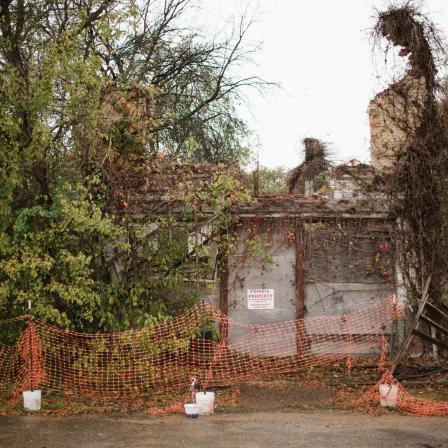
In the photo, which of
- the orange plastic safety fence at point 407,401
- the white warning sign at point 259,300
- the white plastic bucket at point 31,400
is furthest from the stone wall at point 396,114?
the white plastic bucket at point 31,400

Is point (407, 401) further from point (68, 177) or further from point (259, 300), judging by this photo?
point (68, 177)

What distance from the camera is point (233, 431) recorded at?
7422mm

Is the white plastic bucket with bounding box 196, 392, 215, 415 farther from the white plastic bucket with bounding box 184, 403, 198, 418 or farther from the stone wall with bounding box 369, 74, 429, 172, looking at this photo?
the stone wall with bounding box 369, 74, 429, 172

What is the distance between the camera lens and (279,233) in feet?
38.5

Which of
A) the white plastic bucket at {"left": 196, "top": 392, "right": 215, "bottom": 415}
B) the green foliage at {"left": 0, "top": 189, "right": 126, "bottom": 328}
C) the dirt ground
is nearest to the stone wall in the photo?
the green foliage at {"left": 0, "top": 189, "right": 126, "bottom": 328}

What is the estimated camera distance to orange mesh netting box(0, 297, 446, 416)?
9688 millimetres

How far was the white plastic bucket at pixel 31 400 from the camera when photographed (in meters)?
8.55

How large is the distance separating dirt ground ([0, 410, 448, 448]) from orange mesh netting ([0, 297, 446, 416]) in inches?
57.2

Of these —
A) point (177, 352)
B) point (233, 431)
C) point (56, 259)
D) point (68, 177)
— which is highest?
point (68, 177)

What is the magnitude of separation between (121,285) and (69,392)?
1.80 meters

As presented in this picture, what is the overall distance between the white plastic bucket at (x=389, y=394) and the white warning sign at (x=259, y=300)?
354cm

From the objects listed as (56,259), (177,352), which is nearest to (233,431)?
(177,352)

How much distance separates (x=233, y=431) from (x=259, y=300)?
439 centimetres

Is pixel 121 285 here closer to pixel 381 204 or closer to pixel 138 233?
pixel 138 233
